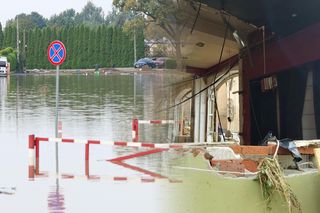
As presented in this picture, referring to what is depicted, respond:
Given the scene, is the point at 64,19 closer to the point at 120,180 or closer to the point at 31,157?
the point at 31,157

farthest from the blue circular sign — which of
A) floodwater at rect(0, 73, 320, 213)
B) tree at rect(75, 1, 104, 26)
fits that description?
tree at rect(75, 1, 104, 26)

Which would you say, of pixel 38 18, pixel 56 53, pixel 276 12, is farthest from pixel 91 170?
pixel 38 18

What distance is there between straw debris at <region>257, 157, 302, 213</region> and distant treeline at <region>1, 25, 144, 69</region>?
62.9 meters

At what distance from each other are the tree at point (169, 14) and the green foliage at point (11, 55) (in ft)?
225

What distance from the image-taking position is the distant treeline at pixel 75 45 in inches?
2839

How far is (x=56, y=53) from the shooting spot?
1412 cm

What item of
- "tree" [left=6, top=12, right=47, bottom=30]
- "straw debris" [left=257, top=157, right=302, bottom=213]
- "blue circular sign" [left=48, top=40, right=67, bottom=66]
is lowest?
"straw debris" [left=257, top=157, right=302, bottom=213]

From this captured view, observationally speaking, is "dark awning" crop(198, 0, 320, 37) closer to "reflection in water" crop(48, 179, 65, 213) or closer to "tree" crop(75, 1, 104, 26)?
"reflection in water" crop(48, 179, 65, 213)

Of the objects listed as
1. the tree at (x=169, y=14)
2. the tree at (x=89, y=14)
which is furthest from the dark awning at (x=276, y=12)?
the tree at (x=89, y=14)

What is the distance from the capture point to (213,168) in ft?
18.4

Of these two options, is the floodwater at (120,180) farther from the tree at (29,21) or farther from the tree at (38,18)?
the tree at (38,18)

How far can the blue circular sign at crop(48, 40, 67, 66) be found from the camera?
1402 cm

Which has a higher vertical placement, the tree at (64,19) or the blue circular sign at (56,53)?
the tree at (64,19)

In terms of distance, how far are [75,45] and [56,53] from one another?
211 ft
